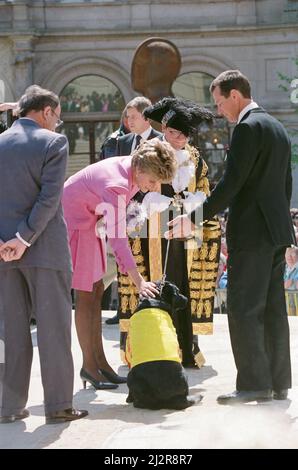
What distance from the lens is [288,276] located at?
39.0 ft

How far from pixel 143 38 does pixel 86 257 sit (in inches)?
821

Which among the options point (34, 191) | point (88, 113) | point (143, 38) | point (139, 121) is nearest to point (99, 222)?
point (34, 191)

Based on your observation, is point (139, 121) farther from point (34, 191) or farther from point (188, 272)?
point (34, 191)

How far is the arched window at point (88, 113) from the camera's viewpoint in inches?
1075

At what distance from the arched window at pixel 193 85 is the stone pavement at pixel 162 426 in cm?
2059

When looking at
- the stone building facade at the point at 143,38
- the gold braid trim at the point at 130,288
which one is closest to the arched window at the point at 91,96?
the stone building facade at the point at 143,38

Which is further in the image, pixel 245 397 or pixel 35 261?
pixel 245 397

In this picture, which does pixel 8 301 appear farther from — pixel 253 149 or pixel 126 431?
pixel 253 149

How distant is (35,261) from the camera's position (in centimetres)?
562

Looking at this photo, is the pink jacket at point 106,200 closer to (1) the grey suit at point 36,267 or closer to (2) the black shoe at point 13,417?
(1) the grey suit at point 36,267

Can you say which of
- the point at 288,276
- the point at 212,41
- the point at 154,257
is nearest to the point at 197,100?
the point at 212,41

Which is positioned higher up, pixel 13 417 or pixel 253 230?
pixel 253 230

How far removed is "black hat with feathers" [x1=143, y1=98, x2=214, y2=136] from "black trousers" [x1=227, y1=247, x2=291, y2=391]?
4.59 ft

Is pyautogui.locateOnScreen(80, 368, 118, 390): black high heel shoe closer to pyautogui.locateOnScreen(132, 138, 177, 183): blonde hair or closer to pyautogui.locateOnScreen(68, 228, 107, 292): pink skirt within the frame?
pyautogui.locateOnScreen(68, 228, 107, 292): pink skirt
